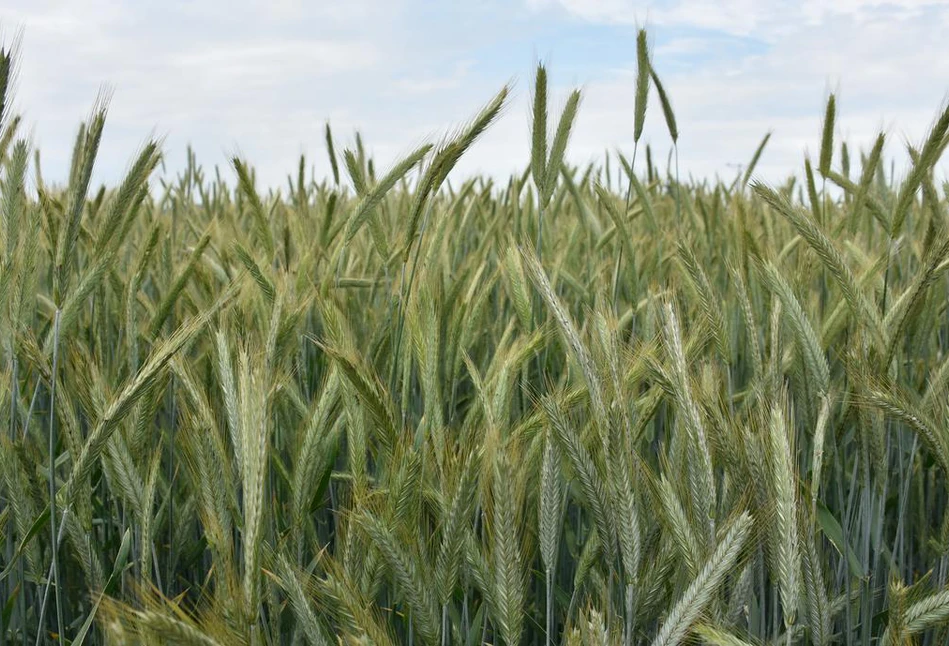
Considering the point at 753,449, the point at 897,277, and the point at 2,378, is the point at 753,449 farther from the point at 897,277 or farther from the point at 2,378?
the point at 897,277

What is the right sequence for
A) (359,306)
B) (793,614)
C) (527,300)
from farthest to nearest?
(359,306) < (527,300) < (793,614)

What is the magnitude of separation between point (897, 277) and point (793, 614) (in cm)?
213

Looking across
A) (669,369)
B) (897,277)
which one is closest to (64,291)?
(669,369)

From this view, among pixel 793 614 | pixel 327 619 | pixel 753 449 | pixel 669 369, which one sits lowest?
pixel 327 619

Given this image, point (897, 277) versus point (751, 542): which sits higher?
point (897, 277)

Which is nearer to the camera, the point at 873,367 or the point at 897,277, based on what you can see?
the point at 873,367

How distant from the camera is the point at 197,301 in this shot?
2119 millimetres

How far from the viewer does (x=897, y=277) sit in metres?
2.97

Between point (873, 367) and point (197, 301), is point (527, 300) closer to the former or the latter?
point (873, 367)

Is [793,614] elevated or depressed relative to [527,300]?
depressed

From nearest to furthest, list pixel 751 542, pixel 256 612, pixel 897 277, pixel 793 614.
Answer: pixel 256 612, pixel 793 614, pixel 751 542, pixel 897 277

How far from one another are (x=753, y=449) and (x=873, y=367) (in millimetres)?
403

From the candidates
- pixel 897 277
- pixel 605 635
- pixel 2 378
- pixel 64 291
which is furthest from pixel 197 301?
pixel 897 277

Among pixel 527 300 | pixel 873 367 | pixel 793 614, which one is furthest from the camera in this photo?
pixel 527 300
